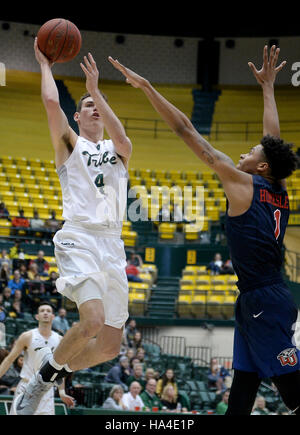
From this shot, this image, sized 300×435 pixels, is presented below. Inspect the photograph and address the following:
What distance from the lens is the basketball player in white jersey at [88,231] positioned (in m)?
5.60

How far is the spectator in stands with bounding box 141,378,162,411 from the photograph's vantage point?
11256mm

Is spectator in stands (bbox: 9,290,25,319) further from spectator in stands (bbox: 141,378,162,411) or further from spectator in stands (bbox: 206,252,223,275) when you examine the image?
spectator in stands (bbox: 206,252,223,275)

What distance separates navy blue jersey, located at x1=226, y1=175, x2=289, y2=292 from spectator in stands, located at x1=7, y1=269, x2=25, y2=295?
10656 mm

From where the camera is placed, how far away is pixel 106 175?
234 inches

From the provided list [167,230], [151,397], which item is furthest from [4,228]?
[151,397]

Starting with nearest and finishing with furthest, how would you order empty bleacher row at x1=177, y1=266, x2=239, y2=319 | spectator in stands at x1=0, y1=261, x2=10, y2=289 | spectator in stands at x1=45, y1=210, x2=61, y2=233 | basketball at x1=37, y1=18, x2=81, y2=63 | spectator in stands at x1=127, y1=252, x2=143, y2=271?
basketball at x1=37, y1=18, x2=81, y2=63, spectator in stands at x1=0, y1=261, x2=10, y2=289, empty bleacher row at x1=177, y1=266, x2=239, y2=319, spectator in stands at x1=127, y1=252, x2=143, y2=271, spectator in stands at x1=45, y1=210, x2=61, y2=233

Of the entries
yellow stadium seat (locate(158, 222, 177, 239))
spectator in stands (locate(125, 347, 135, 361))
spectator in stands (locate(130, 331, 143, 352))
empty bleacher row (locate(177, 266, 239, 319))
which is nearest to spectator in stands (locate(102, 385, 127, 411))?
spectator in stands (locate(125, 347, 135, 361))

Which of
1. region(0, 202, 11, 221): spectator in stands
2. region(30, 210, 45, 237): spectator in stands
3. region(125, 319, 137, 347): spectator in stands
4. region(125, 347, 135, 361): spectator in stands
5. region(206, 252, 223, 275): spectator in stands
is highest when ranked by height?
→ region(0, 202, 11, 221): spectator in stands

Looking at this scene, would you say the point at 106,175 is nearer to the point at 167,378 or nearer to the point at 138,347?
the point at 167,378

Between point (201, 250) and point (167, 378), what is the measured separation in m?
7.26

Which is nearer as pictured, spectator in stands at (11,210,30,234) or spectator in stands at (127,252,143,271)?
spectator in stands at (127,252,143,271)

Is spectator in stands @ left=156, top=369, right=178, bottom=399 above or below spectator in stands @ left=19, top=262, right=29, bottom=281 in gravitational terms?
below

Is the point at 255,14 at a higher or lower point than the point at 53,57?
higher

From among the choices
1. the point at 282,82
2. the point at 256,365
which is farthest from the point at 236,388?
the point at 282,82
